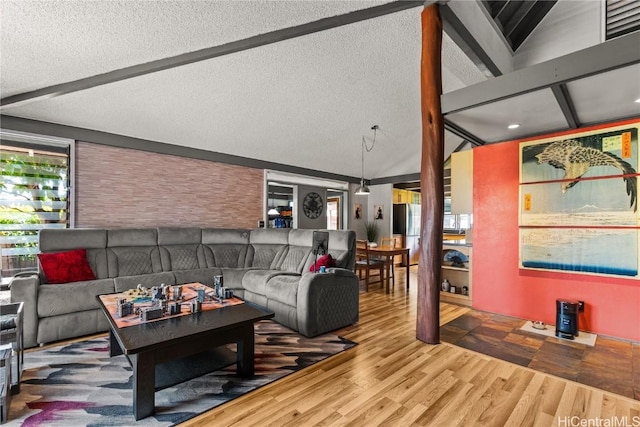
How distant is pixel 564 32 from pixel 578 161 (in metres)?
1.62

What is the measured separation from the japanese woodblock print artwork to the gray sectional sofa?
2262 millimetres

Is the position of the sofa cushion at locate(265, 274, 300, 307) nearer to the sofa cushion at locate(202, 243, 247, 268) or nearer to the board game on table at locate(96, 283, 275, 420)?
the board game on table at locate(96, 283, 275, 420)

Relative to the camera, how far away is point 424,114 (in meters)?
2.78

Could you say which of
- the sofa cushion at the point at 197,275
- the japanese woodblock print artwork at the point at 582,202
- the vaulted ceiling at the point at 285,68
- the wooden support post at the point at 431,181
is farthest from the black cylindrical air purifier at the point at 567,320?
the sofa cushion at the point at 197,275

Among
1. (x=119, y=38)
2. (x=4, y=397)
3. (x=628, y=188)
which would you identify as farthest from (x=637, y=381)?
(x=119, y=38)

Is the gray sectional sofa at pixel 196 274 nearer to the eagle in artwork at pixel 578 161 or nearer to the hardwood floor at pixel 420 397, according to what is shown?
the hardwood floor at pixel 420 397

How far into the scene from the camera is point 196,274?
3979mm

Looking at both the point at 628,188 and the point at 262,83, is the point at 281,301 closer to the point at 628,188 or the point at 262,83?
the point at 262,83

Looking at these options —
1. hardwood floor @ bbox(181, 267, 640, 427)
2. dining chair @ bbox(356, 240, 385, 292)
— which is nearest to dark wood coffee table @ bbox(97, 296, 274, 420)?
hardwood floor @ bbox(181, 267, 640, 427)

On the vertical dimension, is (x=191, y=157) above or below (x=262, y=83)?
below

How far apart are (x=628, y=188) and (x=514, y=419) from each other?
8.66 feet

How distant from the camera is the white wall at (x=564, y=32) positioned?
318cm

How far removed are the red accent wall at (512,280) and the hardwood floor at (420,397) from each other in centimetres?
139

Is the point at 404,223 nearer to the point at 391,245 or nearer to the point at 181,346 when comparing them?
the point at 391,245
